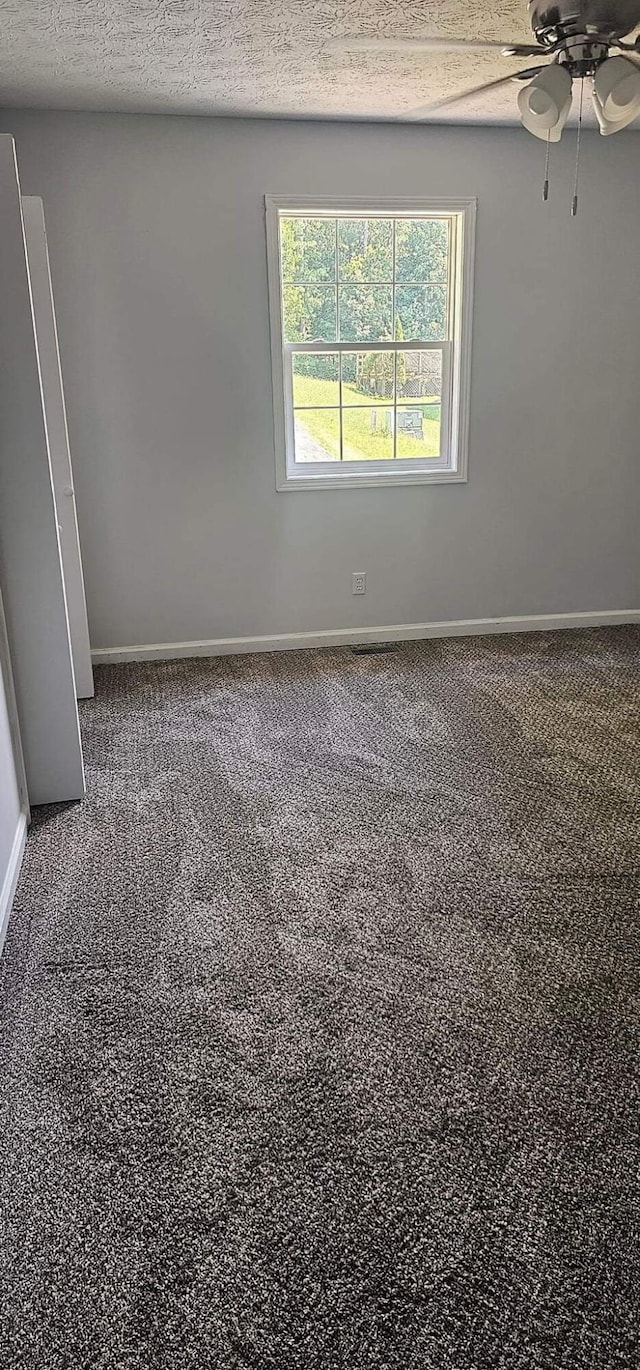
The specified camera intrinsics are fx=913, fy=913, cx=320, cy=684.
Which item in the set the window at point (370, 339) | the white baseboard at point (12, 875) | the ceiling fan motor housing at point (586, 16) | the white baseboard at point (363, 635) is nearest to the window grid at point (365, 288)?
the window at point (370, 339)

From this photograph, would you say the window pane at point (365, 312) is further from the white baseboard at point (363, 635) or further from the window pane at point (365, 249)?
the white baseboard at point (363, 635)

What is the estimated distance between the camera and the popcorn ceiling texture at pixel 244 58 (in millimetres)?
2857

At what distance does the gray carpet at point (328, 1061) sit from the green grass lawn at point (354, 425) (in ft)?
6.21

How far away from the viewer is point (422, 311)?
4746 mm

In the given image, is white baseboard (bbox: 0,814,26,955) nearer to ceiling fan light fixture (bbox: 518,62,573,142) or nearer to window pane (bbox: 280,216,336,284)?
ceiling fan light fixture (bbox: 518,62,573,142)

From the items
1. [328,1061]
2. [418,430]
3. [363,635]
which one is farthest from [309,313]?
[328,1061]

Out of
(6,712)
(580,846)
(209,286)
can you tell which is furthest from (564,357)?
(6,712)

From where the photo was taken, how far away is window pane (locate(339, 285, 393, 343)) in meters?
4.65

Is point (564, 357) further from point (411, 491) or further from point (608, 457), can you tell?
point (411, 491)

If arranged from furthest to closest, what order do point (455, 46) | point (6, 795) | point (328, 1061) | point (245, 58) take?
point (245, 58) → point (6, 795) → point (455, 46) → point (328, 1061)

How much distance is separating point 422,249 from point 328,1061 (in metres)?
4.09

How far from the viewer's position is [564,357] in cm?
488

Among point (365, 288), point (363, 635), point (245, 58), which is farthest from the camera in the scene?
point (363, 635)

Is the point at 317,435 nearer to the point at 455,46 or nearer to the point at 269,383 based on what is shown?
the point at 269,383
